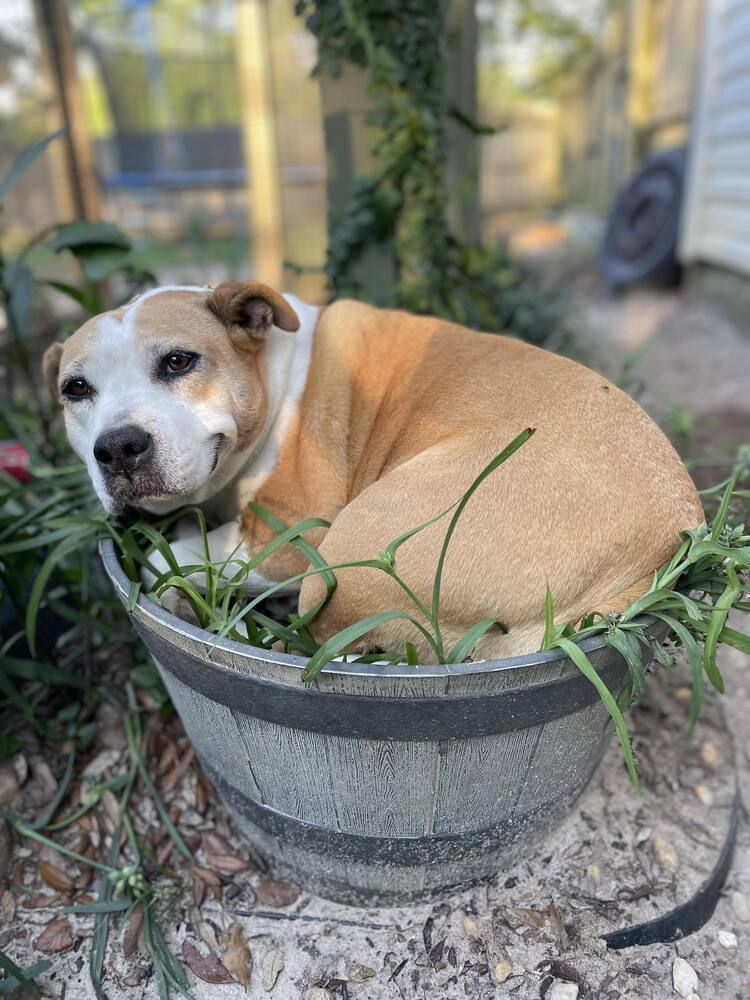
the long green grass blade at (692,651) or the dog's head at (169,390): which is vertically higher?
the dog's head at (169,390)

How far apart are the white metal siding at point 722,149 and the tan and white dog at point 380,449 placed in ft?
19.3

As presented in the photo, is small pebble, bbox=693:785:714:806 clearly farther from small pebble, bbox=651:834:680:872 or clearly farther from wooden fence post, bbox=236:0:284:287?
wooden fence post, bbox=236:0:284:287

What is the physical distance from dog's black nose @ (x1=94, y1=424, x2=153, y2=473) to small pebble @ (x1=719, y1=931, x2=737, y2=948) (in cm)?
194

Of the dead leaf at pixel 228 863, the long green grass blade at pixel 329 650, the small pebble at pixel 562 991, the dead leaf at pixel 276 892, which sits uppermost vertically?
the long green grass blade at pixel 329 650

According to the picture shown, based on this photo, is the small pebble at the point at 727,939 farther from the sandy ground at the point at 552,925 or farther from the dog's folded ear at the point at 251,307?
the dog's folded ear at the point at 251,307

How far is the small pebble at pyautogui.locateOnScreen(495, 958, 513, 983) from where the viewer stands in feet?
6.16

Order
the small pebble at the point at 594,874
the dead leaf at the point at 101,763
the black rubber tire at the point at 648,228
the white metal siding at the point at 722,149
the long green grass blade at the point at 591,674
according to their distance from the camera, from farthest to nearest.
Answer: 1. the black rubber tire at the point at 648,228
2. the white metal siding at the point at 722,149
3. the dead leaf at the point at 101,763
4. the small pebble at the point at 594,874
5. the long green grass blade at the point at 591,674

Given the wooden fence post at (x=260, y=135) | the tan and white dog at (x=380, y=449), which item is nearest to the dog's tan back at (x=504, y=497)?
the tan and white dog at (x=380, y=449)

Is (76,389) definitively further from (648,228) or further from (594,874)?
(648,228)

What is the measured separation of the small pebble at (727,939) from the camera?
6.46ft

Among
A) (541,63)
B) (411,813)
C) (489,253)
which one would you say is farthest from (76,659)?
(541,63)

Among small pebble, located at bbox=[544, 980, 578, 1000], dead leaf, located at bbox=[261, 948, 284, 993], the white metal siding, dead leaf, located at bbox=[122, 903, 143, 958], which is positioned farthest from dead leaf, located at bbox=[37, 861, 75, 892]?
the white metal siding

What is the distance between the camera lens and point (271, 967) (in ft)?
6.29

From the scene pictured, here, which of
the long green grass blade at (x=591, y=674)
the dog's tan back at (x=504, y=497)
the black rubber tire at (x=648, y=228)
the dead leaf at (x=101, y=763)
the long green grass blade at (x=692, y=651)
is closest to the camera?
the long green grass blade at (x=591, y=674)
